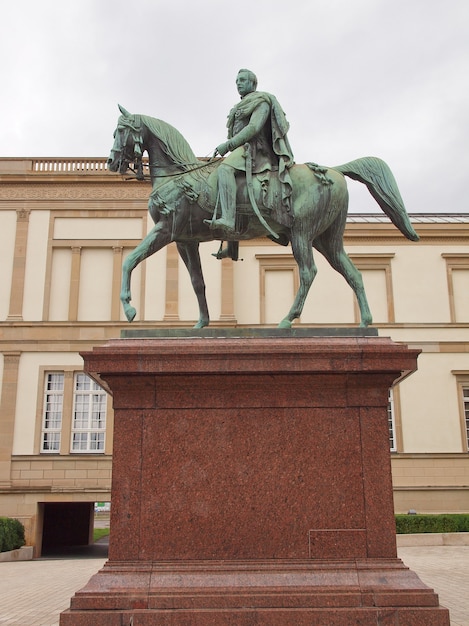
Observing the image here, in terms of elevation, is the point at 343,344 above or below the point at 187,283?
below

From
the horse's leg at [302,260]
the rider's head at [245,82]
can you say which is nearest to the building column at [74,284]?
the rider's head at [245,82]

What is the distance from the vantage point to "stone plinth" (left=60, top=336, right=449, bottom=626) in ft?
19.2

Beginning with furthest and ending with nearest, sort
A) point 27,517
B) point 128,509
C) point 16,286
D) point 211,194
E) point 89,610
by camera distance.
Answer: point 16,286 < point 27,517 < point 211,194 < point 128,509 < point 89,610

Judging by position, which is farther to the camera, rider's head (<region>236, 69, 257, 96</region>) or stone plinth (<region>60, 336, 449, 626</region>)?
rider's head (<region>236, 69, 257, 96</region>)

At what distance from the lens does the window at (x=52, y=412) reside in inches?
1082

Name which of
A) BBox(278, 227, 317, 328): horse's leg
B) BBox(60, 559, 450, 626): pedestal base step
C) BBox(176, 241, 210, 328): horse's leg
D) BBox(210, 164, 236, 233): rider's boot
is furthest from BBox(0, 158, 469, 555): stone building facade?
BBox(60, 559, 450, 626): pedestal base step

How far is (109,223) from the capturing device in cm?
2988

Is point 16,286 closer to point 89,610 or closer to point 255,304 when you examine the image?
point 255,304

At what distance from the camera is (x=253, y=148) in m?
7.88

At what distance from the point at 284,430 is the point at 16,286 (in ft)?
80.4

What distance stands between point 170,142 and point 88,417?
2122cm

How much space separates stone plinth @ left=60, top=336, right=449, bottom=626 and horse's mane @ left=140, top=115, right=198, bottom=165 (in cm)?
242

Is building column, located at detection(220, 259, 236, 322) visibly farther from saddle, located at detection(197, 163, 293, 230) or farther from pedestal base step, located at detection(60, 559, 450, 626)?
pedestal base step, located at detection(60, 559, 450, 626)

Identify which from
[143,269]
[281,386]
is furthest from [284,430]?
[143,269]
